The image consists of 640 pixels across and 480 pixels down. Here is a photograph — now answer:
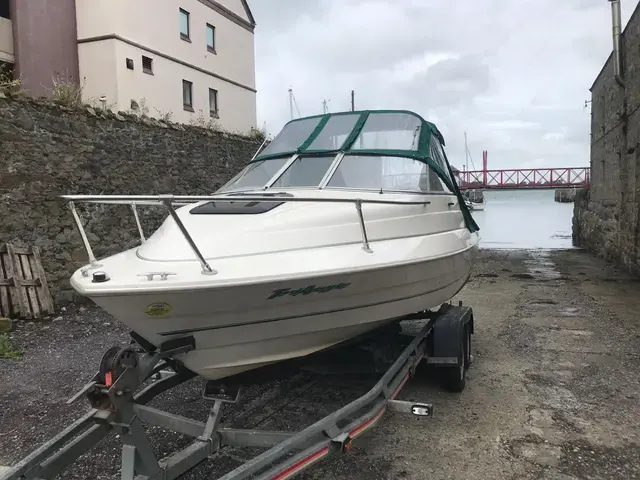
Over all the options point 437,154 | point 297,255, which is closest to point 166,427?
point 297,255

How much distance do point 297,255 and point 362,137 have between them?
1.79 metres

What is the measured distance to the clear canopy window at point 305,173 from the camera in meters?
4.09

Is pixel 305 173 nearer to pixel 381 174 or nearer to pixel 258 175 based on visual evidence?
pixel 258 175

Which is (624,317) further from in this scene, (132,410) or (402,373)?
(132,410)

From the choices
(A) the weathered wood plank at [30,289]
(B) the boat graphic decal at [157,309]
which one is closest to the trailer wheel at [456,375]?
(B) the boat graphic decal at [157,309]

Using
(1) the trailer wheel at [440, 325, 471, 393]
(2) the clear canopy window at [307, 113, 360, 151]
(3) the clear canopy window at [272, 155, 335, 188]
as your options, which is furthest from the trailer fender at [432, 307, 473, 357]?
(2) the clear canopy window at [307, 113, 360, 151]

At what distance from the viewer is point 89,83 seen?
1512cm

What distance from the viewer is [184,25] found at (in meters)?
18.1

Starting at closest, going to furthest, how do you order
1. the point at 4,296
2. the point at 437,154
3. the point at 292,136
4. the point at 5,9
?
the point at 292,136
the point at 437,154
the point at 4,296
the point at 5,9

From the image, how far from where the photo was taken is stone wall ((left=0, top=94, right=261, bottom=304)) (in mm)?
6516

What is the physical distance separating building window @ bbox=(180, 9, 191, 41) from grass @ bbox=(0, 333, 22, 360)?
1472 centimetres

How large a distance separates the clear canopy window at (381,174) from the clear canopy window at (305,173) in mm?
118

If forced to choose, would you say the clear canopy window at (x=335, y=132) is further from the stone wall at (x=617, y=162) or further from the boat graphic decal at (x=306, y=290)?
the stone wall at (x=617, y=162)

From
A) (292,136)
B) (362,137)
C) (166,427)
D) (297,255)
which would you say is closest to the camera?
(166,427)
